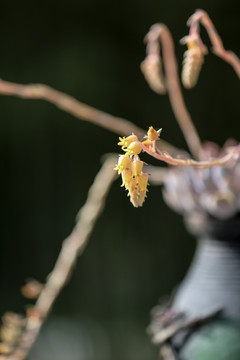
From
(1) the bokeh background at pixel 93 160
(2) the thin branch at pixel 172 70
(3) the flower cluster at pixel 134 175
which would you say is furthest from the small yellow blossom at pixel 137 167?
(1) the bokeh background at pixel 93 160

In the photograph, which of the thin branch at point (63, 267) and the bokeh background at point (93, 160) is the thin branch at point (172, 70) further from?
the bokeh background at point (93, 160)

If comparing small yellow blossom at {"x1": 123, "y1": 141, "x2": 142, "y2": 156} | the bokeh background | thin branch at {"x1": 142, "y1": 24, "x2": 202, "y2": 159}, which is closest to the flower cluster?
small yellow blossom at {"x1": 123, "y1": 141, "x2": 142, "y2": 156}

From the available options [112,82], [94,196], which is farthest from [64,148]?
[94,196]

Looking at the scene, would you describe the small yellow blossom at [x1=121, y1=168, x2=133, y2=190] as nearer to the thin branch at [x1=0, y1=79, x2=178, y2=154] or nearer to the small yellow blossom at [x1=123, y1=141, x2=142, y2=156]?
the small yellow blossom at [x1=123, y1=141, x2=142, y2=156]

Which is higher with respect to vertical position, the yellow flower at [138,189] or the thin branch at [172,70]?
the thin branch at [172,70]

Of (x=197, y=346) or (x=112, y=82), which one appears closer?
(x=197, y=346)

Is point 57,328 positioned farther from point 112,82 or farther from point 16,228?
point 112,82

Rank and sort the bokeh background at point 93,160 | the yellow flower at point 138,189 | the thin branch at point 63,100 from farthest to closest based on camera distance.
→ 1. the bokeh background at point 93,160
2. the thin branch at point 63,100
3. the yellow flower at point 138,189
